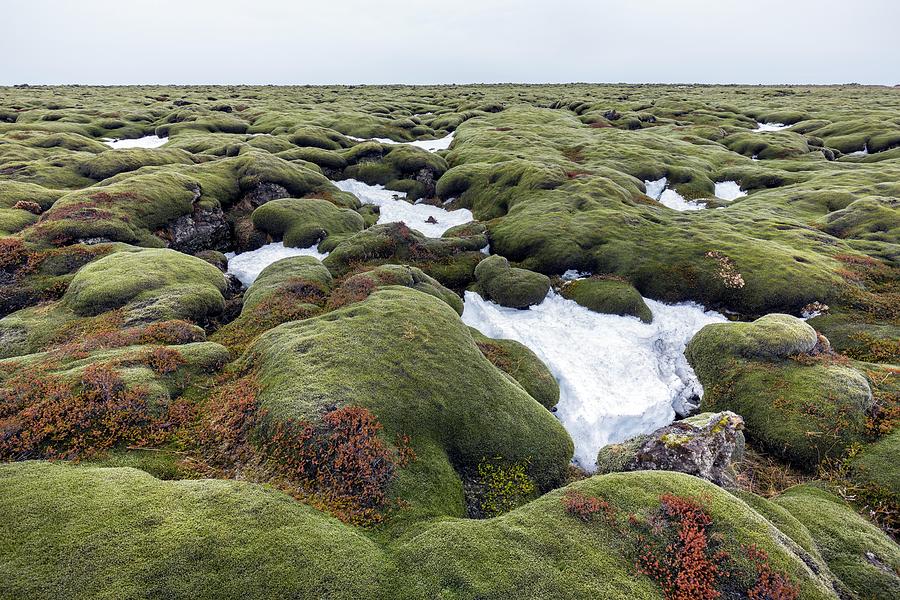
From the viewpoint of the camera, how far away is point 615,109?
358 ft

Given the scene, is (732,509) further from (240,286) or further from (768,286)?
(240,286)

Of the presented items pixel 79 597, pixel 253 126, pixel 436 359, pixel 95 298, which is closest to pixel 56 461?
pixel 79 597

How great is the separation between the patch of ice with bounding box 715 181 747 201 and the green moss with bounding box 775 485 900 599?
2106 inches

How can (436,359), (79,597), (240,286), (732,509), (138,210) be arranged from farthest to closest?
(138,210) → (240,286) → (436,359) → (732,509) → (79,597)

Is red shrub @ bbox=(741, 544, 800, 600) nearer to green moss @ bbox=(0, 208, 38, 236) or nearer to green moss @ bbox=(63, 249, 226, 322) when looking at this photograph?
green moss @ bbox=(63, 249, 226, 322)

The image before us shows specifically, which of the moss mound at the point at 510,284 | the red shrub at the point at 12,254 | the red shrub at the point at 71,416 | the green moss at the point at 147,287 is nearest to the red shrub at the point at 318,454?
the red shrub at the point at 71,416

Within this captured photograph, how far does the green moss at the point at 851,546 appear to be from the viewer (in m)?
10.9

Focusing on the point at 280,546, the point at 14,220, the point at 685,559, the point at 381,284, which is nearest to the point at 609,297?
the point at 381,284

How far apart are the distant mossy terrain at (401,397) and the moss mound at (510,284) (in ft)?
0.77

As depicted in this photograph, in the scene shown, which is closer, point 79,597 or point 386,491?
point 79,597

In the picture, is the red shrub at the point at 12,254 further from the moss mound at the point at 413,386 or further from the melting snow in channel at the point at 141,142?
the melting snow in channel at the point at 141,142

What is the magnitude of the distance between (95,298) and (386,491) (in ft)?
72.6

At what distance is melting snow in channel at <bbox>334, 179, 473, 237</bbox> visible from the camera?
4866cm

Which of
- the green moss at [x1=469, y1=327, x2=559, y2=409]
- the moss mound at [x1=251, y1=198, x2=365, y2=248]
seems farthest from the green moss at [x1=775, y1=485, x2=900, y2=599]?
the moss mound at [x1=251, y1=198, x2=365, y2=248]
